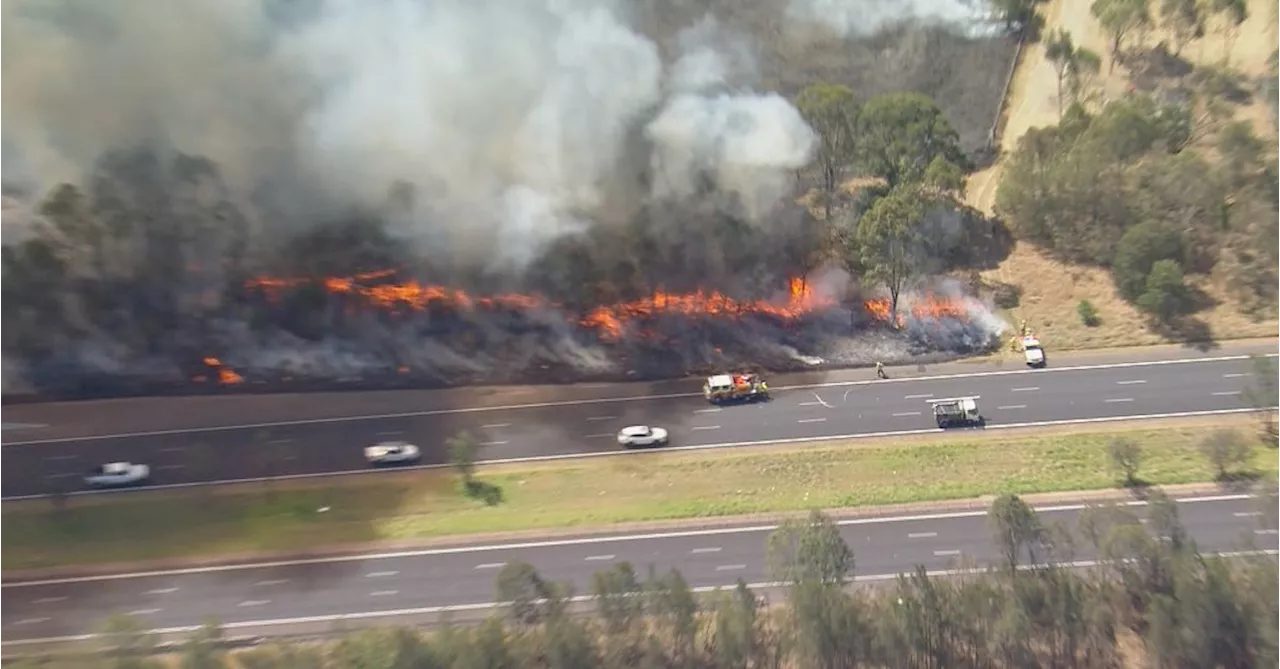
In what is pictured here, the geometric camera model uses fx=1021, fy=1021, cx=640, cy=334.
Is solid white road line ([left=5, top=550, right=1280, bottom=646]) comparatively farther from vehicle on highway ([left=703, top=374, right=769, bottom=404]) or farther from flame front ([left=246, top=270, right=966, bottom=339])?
flame front ([left=246, top=270, right=966, bottom=339])

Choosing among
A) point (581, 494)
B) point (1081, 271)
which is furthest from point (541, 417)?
point (1081, 271)

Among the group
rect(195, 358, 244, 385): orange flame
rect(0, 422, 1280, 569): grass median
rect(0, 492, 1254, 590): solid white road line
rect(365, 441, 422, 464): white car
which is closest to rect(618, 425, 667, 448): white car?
rect(0, 422, 1280, 569): grass median

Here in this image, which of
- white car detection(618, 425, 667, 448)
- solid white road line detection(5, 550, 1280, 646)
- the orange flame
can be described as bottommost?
solid white road line detection(5, 550, 1280, 646)

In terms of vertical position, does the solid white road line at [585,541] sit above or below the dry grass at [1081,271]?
below

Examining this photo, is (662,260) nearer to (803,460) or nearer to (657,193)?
(657,193)

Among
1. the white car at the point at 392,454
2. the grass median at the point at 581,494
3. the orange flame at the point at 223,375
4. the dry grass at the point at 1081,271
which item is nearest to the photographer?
the grass median at the point at 581,494

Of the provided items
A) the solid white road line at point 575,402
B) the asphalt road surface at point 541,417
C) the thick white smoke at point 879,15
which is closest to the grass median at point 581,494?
the asphalt road surface at point 541,417

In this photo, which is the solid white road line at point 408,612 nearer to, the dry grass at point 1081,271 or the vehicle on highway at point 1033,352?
the vehicle on highway at point 1033,352
